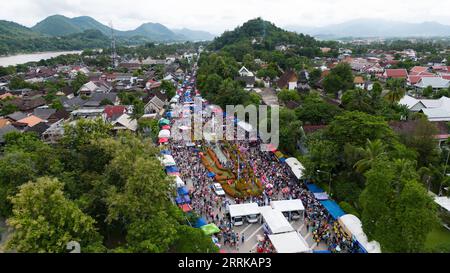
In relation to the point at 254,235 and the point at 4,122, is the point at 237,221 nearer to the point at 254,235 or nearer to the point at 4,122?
the point at 254,235

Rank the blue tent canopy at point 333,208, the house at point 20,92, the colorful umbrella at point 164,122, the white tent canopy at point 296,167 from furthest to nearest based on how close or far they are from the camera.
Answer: the house at point 20,92, the colorful umbrella at point 164,122, the white tent canopy at point 296,167, the blue tent canopy at point 333,208

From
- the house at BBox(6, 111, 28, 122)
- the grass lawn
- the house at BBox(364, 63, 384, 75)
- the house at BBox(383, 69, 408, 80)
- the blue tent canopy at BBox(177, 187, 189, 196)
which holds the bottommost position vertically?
the grass lawn

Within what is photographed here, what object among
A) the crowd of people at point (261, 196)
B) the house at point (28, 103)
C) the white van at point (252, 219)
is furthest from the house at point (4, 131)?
the white van at point (252, 219)

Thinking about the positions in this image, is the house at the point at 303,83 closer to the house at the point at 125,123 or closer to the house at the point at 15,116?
the house at the point at 125,123

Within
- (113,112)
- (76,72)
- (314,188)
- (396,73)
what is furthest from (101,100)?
(396,73)

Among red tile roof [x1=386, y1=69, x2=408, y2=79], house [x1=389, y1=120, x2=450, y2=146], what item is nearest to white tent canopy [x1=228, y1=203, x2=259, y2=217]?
house [x1=389, y1=120, x2=450, y2=146]

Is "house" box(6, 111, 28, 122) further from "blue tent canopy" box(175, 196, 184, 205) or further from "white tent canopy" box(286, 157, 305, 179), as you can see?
"white tent canopy" box(286, 157, 305, 179)

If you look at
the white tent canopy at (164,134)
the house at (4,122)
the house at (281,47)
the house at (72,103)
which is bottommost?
the white tent canopy at (164,134)
